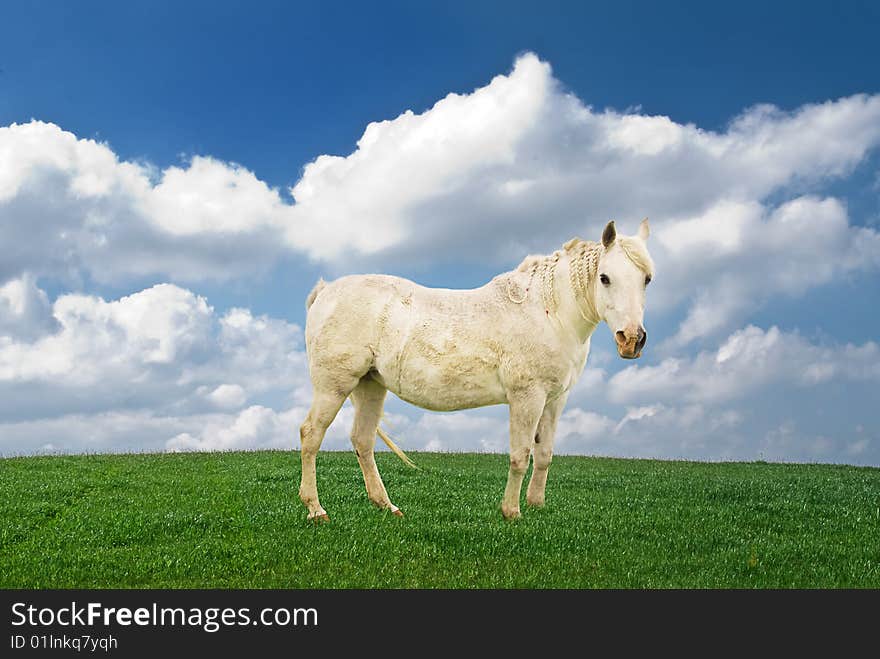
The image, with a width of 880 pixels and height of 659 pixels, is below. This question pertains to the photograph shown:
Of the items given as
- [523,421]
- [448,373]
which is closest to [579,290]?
[523,421]

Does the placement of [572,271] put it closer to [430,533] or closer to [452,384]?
[452,384]

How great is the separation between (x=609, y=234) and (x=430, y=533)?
3849 mm

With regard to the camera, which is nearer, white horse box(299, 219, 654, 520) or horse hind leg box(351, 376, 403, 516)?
white horse box(299, 219, 654, 520)

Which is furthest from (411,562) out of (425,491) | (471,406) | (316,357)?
(425,491)

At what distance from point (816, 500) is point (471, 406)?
7.10m

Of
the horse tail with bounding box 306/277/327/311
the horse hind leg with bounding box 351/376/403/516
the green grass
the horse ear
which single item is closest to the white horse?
the horse ear

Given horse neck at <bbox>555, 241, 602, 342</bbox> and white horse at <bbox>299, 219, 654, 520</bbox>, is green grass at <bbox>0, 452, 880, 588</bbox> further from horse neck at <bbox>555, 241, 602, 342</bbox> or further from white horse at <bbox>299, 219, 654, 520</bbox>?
horse neck at <bbox>555, 241, 602, 342</bbox>

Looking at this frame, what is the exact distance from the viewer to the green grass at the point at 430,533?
7.40 meters

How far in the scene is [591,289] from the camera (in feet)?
28.4

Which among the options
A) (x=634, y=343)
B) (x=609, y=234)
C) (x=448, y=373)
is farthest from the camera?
(x=448, y=373)

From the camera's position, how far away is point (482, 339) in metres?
8.90

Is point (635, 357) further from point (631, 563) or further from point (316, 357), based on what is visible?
point (316, 357)

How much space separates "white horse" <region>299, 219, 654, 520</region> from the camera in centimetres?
880

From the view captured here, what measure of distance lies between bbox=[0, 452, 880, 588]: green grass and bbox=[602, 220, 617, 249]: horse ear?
3262 millimetres
